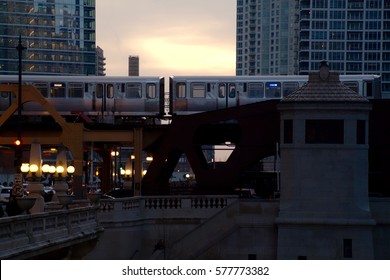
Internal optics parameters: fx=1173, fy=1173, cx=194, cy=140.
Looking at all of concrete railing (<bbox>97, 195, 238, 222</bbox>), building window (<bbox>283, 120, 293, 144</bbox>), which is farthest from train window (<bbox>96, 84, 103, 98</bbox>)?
building window (<bbox>283, 120, 293, 144</bbox>)

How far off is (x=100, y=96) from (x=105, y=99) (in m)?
0.46

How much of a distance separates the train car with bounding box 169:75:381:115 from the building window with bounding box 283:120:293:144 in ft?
62.1

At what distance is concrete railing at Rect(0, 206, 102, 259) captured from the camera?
1110 inches

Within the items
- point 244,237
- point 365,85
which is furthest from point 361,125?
point 365,85

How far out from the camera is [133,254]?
173 ft

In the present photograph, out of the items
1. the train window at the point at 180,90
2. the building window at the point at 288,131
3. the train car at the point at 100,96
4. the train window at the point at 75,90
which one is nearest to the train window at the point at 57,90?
the train car at the point at 100,96

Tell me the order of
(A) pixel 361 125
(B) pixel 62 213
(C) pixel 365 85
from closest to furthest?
(B) pixel 62 213 < (A) pixel 361 125 < (C) pixel 365 85

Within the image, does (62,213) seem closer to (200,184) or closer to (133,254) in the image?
(133,254)

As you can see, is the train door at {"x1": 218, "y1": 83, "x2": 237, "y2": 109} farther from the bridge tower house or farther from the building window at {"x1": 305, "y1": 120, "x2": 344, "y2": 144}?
the building window at {"x1": 305, "y1": 120, "x2": 344, "y2": 144}

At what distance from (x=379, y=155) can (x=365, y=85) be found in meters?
15.7

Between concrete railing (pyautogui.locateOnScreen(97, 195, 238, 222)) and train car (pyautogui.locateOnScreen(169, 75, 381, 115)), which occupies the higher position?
train car (pyautogui.locateOnScreen(169, 75, 381, 115))

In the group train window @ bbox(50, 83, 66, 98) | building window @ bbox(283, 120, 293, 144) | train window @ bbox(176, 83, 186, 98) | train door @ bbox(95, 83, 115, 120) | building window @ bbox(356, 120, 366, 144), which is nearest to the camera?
building window @ bbox(356, 120, 366, 144)

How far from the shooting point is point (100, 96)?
239 ft

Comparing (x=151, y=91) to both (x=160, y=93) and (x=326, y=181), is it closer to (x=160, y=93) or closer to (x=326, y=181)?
(x=160, y=93)
